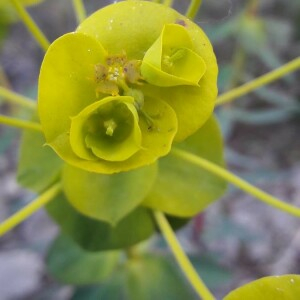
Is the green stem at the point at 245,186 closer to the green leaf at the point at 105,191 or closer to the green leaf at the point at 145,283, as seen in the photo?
the green leaf at the point at 105,191

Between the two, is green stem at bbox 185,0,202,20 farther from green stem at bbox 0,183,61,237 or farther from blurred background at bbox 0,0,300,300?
blurred background at bbox 0,0,300,300

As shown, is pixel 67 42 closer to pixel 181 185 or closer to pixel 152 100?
pixel 152 100

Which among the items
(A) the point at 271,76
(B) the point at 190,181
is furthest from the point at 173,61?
(B) the point at 190,181

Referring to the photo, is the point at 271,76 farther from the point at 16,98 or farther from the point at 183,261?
the point at 16,98

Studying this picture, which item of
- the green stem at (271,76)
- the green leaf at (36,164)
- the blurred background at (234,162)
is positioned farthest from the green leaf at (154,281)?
Result: the green stem at (271,76)

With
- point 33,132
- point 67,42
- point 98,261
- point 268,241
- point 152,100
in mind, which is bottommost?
point 268,241

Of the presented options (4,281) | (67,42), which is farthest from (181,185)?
(4,281)

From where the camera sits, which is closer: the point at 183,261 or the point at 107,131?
the point at 107,131
